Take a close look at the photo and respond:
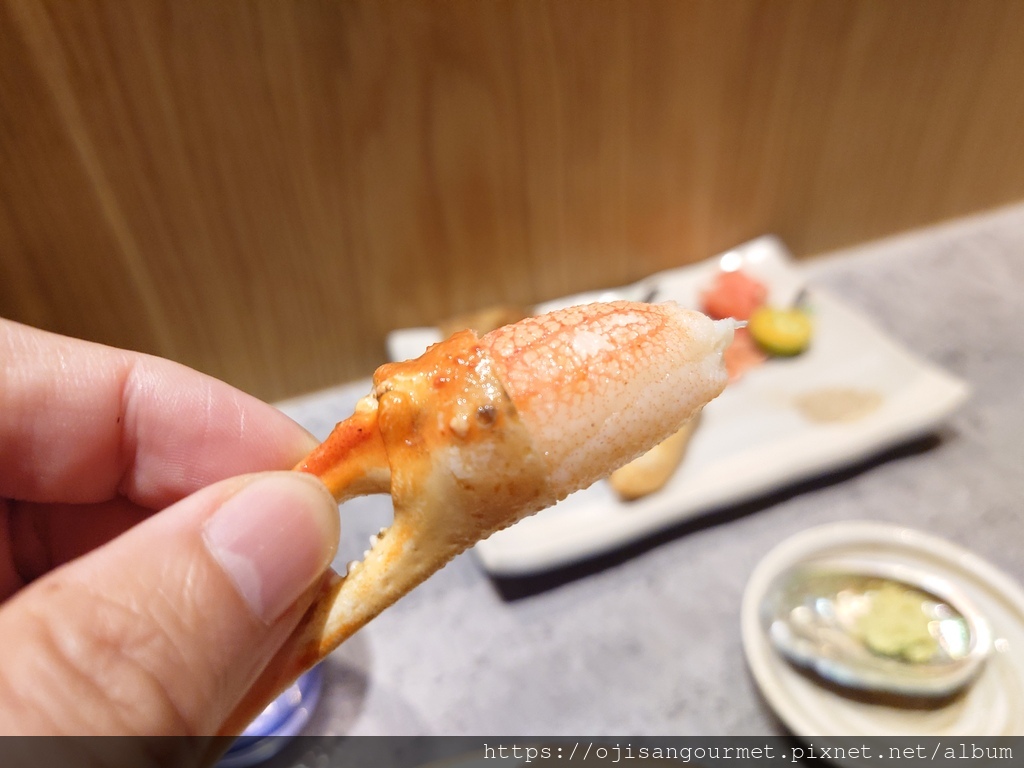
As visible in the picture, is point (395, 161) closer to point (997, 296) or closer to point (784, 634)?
point (784, 634)

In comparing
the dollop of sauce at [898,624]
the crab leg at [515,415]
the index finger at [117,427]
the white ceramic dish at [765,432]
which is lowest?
the dollop of sauce at [898,624]

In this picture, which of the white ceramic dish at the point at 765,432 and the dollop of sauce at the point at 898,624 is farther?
the white ceramic dish at the point at 765,432

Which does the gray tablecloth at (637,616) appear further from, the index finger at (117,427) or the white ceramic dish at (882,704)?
the index finger at (117,427)

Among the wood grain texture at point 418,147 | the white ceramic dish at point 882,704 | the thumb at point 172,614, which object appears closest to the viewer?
the thumb at point 172,614

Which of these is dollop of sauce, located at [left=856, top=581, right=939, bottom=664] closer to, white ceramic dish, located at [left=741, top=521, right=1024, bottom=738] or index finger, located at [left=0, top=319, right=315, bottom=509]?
white ceramic dish, located at [left=741, top=521, right=1024, bottom=738]

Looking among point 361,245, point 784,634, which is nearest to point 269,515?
point 784,634

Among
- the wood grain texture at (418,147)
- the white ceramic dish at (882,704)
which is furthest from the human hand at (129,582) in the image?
the white ceramic dish at (882,704)
